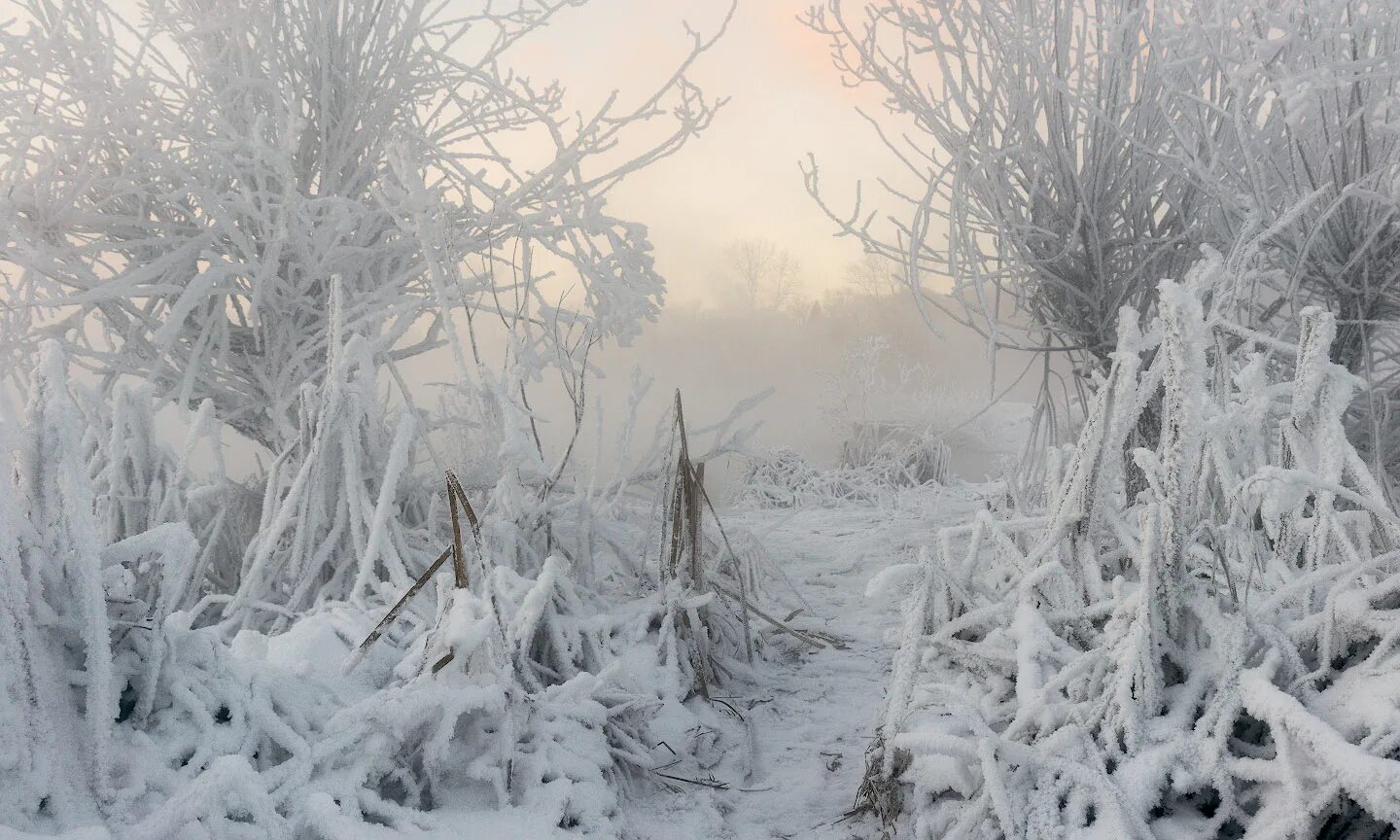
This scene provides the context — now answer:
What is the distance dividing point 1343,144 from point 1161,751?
2.51m

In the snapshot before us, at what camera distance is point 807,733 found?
2.27 metres

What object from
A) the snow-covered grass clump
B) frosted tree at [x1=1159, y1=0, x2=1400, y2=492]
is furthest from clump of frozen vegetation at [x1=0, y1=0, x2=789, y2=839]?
frosted tree at [x1=1159, y1=0, x2=1400, y2=492]

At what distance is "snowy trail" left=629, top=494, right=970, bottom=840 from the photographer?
1770 mm

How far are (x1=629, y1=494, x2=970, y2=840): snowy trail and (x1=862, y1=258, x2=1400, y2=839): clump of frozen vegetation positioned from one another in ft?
0.76

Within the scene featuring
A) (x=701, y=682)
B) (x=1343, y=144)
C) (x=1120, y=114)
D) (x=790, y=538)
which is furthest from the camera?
(x=790, y=538)

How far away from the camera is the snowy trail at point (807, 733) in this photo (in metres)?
1.77

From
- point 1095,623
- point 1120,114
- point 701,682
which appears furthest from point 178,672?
point 1120,114

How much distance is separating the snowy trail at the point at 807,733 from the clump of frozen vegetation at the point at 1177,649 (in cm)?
23

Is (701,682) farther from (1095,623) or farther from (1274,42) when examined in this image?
(1274,42)

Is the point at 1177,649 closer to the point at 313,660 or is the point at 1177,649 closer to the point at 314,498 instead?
the point at 313,660

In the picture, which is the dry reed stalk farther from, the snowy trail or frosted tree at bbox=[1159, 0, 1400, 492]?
frosted tree at bbox=[1159, 0, 1400, 492]

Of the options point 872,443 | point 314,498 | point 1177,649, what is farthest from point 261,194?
point 872,443

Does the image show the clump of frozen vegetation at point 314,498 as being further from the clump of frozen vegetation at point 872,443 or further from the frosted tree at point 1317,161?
the frosted tree at point 1317,161

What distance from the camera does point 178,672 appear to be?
1.37 metres
